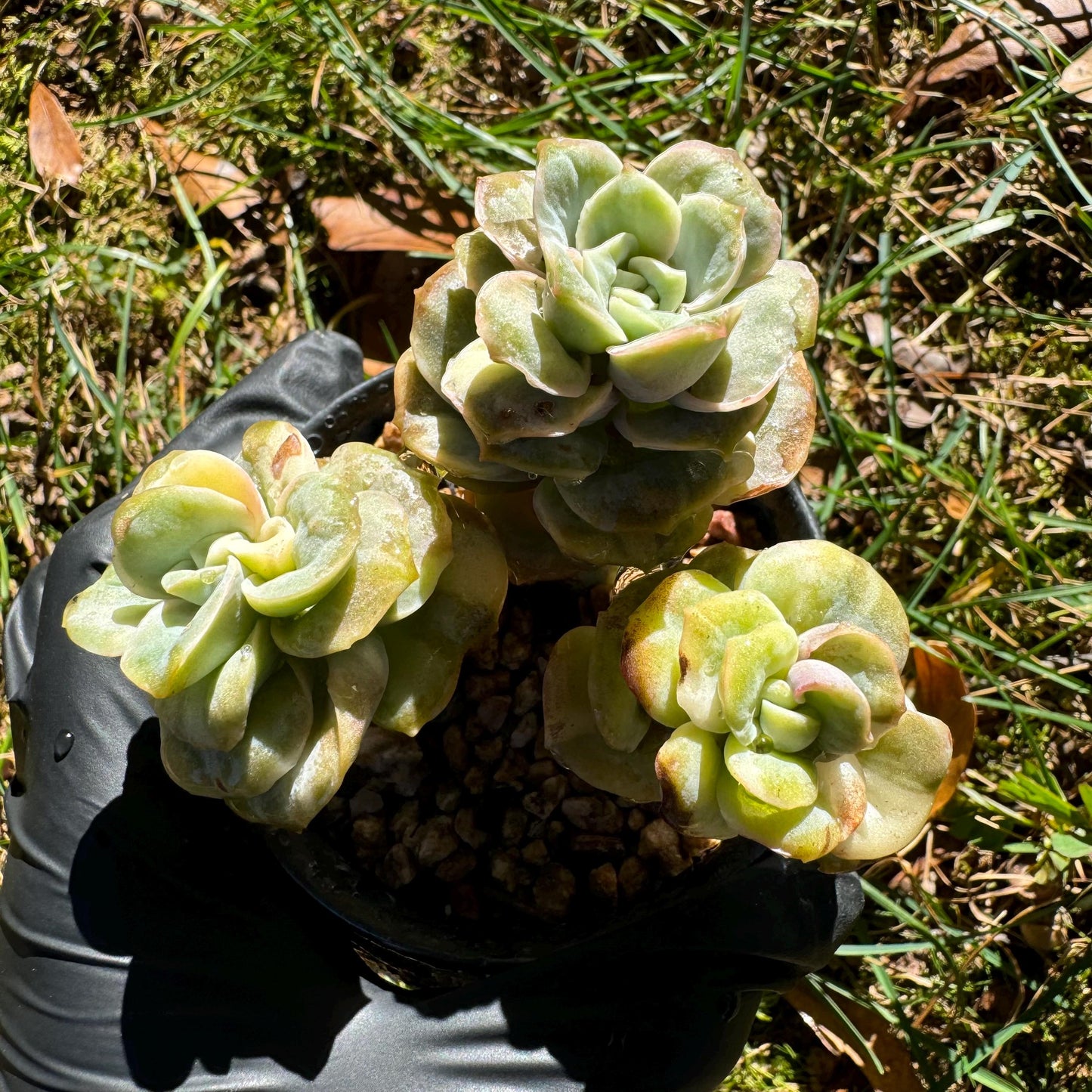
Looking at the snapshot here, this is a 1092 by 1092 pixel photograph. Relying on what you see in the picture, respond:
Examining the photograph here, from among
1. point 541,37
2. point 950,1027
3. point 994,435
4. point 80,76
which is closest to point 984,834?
point 950,1027

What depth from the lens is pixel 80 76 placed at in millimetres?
1256

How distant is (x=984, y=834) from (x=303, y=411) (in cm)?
82

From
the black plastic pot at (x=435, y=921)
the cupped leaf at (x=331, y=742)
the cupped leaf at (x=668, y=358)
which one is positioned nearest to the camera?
the cupped leaf at (x=668, y=358)

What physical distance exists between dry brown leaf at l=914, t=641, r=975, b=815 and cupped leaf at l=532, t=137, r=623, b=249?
2.30 ft

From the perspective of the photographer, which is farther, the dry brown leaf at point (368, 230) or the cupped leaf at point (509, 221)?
the dry brown leaf at point (368, 230)

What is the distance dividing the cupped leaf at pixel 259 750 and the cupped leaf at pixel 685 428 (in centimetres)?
22

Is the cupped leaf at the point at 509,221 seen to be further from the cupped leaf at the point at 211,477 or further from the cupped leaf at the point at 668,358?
the cupped leaf at the point at 211,477

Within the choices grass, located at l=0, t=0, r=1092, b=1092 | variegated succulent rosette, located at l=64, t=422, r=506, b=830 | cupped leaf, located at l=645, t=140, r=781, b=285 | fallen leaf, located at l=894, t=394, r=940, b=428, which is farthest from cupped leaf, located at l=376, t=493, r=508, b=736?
fallen leaf, located at l=894, t=394, r=940, b=428

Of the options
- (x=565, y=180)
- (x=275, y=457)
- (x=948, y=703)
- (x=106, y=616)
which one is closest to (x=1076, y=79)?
(x=948, y=703)

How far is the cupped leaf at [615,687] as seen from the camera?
56cm

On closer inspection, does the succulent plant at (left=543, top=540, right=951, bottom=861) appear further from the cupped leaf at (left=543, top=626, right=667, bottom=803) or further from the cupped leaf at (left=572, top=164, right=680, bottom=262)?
the cupped leaf at (left=572, top=164, right=680, bottom=262)

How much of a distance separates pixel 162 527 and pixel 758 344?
1.01ft

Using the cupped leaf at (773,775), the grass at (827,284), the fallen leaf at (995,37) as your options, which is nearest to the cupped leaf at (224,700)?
the cupped leaf at (773,775)

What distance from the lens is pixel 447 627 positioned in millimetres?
580
